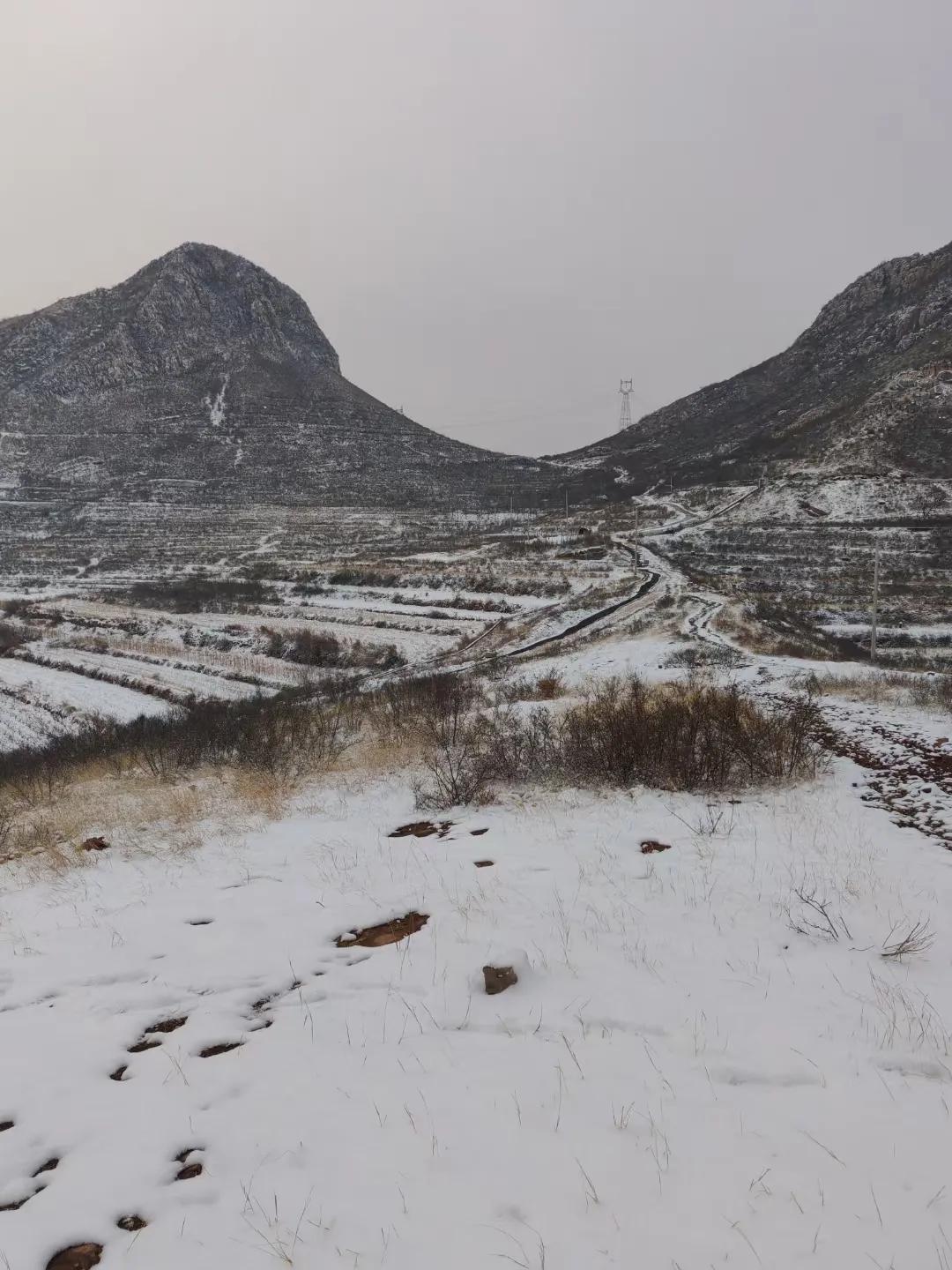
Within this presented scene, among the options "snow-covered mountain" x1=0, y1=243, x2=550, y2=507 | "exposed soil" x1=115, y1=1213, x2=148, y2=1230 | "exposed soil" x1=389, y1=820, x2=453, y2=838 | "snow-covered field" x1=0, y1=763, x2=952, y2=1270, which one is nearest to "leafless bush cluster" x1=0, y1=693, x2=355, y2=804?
"exposed soil" x1=389, y1=820, x2=453, y2=838

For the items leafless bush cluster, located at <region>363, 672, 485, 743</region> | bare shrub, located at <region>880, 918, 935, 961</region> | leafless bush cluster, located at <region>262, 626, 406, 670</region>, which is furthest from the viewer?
leafless bush cluster, located at <region>262, 626, 406, 670</region>

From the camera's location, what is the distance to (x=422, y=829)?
8078mm

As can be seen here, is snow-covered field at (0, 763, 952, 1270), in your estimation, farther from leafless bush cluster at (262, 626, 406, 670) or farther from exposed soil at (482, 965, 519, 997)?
leafless bush cluster at (262, 626, 406, 670)

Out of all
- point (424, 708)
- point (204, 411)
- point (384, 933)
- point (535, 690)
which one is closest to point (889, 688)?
point (535, 690)

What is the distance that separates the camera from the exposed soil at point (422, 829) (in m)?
7.82

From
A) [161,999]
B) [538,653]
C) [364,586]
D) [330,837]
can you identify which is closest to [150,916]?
[161,999]

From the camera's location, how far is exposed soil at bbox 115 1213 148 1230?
2.71 meters

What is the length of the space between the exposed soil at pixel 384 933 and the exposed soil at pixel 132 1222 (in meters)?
2.36

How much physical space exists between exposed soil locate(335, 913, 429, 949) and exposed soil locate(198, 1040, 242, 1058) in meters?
1.22

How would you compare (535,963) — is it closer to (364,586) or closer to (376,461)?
(364,586)

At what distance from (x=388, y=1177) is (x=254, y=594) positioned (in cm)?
5199

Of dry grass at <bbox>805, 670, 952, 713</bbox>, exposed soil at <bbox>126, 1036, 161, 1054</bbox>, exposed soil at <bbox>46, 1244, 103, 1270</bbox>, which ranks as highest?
exposed soil at <bbox>46, 1244, 103, 1270</bbox>

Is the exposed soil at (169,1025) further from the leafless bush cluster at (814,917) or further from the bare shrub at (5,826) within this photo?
the bare shrub at (5,826)

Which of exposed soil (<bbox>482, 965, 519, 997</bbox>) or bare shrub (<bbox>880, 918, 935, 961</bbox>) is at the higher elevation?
exposed soil (<bbox>482, 965, 519, 997</bbox>)
